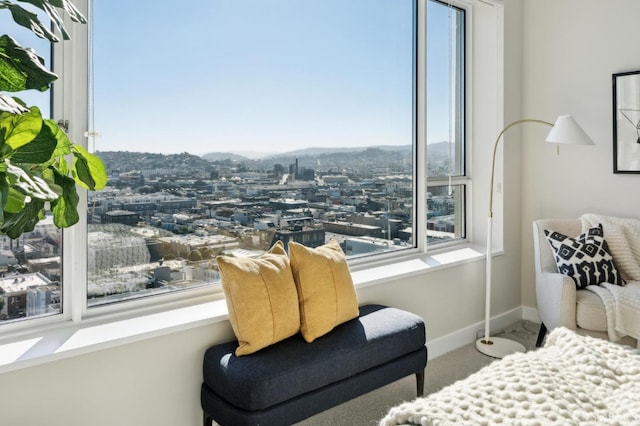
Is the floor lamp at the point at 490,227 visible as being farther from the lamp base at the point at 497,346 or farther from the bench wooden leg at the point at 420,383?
the bench wooden leg at the point at 420,383

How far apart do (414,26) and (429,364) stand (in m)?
2.35

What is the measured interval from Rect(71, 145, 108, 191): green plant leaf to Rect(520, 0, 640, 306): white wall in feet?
11.5

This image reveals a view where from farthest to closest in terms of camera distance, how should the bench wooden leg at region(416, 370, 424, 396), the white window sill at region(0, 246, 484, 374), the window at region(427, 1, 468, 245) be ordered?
1. the window at region(427, 1, 468, 245)
2. the bench wooden leg at region(416, 370, 424, 396)
3. the white window sill at region(0, 246, 484, 374)

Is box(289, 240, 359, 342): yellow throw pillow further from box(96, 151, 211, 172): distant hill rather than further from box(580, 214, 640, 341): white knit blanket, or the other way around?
box(580, 214, 640, 341): white knit blanket

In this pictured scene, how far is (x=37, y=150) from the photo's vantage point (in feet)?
3.25

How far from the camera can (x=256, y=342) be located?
80.5 inches

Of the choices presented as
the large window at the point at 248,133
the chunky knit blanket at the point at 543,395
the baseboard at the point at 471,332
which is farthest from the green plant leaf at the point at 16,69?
the baseboard at the point at 471,332

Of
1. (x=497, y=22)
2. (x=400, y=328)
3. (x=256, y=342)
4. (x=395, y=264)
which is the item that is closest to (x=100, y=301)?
(x=256, y=342)

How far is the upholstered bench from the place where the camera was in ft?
6.15

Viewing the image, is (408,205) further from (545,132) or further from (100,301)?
(100,301)

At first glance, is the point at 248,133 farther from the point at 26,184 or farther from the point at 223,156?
the point at 26,184

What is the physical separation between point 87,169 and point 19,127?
411mm

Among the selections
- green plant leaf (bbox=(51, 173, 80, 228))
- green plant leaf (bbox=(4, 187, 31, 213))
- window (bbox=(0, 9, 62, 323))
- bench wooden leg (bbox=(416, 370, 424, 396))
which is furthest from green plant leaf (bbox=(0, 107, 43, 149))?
bench wooden leg (bbox=(416, 370, 424, 396))

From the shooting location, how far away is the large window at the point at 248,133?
2109 mm
